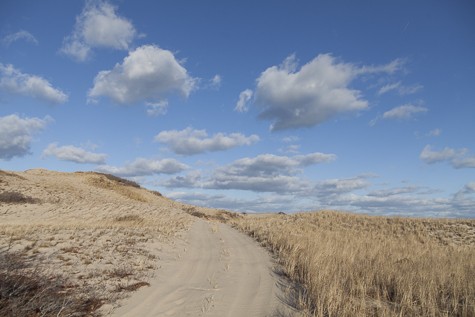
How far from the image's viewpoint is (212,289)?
1027 cm

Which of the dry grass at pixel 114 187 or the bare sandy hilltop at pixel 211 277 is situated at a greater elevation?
the dry grass at pixel 114 187

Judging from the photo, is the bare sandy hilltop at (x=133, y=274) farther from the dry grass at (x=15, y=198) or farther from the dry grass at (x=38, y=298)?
the dry grass at (x=15, y=198)

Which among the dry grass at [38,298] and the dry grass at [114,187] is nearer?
the dry grass at [38,298]

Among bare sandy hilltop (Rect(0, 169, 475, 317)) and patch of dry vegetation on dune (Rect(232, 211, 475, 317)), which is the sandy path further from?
patch of dry vegetation on dune (Rect(232, 211, 475, 317))

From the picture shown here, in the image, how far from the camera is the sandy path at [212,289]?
8.35 metres

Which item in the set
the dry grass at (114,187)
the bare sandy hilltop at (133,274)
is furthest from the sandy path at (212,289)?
the dry grass at (114,187)

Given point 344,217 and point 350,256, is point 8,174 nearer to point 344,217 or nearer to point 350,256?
point 344,217

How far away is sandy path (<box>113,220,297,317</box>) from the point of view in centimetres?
835

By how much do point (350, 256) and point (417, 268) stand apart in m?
2.38

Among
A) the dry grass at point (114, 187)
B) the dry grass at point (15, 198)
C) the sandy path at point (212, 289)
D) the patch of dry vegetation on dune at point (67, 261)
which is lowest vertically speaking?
the sandy path at point (212, 289)

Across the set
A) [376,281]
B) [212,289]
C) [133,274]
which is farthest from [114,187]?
[376,281]

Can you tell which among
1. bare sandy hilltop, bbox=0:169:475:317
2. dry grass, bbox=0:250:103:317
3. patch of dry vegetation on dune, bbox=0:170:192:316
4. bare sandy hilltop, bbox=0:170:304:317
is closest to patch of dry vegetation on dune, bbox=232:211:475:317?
bare sandy hilltop, bbox=0:169:475:317

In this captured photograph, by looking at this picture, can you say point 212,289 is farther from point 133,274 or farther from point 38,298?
point 38,298

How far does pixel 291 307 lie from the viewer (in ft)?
28.5
